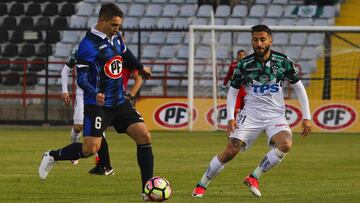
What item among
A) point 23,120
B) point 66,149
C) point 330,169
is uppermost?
point 66,149

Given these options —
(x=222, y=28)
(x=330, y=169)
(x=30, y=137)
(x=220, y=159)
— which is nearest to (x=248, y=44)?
(x=222, y=28)

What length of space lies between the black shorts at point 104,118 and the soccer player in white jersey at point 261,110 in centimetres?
111

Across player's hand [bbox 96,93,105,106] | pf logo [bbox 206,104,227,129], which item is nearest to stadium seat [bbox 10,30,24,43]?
pf logo [bbox 206,104,227,129]

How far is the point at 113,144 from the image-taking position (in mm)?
21891

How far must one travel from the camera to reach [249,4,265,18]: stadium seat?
34594mm

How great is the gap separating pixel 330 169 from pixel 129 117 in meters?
5.39

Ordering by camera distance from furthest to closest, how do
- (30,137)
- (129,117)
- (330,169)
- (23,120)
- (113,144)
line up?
(23,120) < (30,137) < (113,144) < (330,169) < (129,117)

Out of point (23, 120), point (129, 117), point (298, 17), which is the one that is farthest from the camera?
point (298, 17)

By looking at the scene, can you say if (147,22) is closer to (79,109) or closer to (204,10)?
(204,10)

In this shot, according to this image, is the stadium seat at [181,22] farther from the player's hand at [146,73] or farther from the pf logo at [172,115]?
the player's hand at [146,73]

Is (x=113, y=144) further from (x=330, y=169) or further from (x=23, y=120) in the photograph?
(x=23, y=120)

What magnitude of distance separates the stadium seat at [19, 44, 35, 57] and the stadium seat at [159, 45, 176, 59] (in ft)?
16.1

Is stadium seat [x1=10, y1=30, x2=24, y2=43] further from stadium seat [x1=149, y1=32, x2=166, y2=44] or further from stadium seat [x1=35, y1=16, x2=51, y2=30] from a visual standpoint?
stadium seat [x1=149, y1=32, x2=166, y2=44]

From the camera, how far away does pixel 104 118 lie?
36.0 ft
